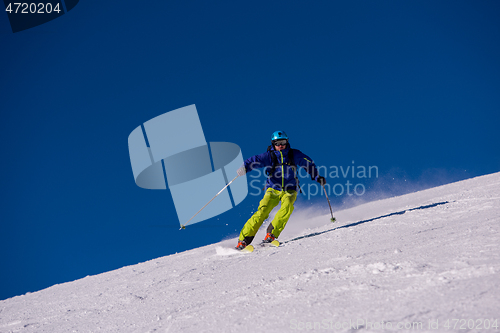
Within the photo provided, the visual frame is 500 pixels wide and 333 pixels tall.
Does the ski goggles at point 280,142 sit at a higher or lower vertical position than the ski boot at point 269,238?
higher

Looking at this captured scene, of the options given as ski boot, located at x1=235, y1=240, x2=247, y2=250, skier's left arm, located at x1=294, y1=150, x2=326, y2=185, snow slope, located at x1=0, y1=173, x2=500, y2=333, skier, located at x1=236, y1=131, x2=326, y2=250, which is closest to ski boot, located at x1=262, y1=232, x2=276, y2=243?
skier, located at x1=236, y1=131, x2=326, y2=250

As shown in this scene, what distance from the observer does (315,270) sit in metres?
3.38

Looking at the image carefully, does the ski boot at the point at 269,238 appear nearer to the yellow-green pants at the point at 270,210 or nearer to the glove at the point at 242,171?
the yellow-green pants at the point at 270,210

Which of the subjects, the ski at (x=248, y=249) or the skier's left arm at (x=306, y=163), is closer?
the ski at (x=248, y=249)

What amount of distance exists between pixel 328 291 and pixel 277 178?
4398mm

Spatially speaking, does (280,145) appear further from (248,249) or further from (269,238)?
(248,249)

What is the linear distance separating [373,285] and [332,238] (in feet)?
9.66

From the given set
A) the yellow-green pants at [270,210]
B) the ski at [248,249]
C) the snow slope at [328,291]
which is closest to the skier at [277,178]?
the yellow-green pants at [270,210]

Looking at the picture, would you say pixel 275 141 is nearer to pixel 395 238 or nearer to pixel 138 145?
pixel 395 238

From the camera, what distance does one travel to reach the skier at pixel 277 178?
669 centimetres

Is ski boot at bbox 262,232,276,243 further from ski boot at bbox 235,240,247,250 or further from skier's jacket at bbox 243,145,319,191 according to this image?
skier's jacket at bbox 243,145,319,191

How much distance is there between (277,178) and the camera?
22.8 ft

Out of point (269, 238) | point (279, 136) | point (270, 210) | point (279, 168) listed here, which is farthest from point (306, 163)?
point (269, 238)

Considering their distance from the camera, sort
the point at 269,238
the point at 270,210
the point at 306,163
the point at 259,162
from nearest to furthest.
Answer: the point at 269,238, the point at 270,210, the point at 259,162, the point at 306,163
